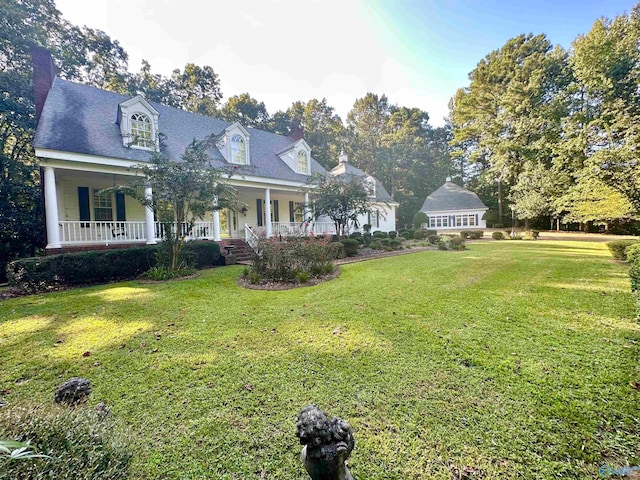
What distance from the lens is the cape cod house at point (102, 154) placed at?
9.83 m

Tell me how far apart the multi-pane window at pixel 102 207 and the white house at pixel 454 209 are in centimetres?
3455

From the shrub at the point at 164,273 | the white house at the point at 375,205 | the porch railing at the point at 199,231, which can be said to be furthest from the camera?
the white house at the point at 375,205

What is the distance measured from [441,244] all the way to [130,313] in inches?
598

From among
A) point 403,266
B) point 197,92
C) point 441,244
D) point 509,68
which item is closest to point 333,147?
point 197,92

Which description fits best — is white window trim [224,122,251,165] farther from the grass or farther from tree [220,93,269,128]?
tree [220,93,269,128]

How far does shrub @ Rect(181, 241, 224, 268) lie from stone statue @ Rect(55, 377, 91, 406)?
7974mm

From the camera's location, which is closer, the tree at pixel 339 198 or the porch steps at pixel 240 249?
the porch steps at pixel 240 249

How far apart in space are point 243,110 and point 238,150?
18.2m

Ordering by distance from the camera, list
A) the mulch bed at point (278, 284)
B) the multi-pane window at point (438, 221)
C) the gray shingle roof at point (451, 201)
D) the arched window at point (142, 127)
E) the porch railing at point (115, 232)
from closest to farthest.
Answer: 1. the mulch bed at point (278, 284)
2. the porch railing at point (115, 232)
3. the arched window at point (142, 127)
4. the gray shingle roof at point (451, 201)
5. the multi-pane window at point (438, 221)

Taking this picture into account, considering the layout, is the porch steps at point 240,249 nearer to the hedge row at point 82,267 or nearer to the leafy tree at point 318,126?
the hedge row at point 82,267

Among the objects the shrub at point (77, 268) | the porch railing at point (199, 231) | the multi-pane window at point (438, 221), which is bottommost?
the shrub at point (77, 268)

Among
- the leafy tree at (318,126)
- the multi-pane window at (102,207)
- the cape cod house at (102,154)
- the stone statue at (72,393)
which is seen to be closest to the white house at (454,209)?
the leafy tree at (318,126)

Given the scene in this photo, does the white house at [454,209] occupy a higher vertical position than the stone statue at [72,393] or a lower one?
higher

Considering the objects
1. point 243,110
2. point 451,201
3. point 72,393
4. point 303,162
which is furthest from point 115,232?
point 451,201
